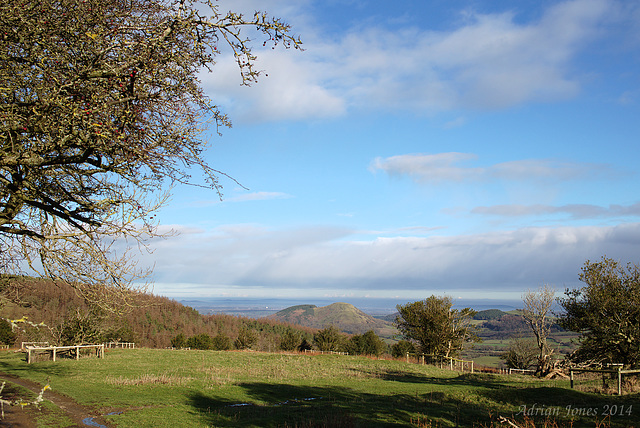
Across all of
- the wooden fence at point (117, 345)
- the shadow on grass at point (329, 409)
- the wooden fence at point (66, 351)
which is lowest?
the wooden fence at point (117, 345)

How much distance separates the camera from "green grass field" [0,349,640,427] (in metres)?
12.1

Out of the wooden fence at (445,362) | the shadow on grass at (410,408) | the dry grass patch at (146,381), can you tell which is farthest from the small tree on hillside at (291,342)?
the shadow on grass at (410,408)

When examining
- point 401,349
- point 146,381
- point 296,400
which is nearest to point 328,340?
point 401,349

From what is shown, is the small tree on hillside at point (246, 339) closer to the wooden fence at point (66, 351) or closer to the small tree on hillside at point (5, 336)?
the small tree on hillside at point (5, 336)

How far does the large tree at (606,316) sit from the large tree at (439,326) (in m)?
19.6

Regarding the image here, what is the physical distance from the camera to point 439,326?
43531 millimetres

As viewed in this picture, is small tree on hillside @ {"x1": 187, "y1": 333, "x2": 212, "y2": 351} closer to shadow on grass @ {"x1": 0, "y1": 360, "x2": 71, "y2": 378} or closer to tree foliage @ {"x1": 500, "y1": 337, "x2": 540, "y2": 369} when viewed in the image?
shadow on grass @ {"x1": 0, "y1": 360, "x2": 71, "y2": 378}

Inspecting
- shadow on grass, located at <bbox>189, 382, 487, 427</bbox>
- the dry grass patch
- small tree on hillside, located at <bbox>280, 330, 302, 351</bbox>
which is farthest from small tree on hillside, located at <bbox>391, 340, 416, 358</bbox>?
the dry grass patch

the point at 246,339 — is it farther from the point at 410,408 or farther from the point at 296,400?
the point at 410,408

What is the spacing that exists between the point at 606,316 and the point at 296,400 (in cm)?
1736

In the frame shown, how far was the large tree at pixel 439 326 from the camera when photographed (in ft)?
143

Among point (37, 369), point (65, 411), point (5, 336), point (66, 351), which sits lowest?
point (5, 336)

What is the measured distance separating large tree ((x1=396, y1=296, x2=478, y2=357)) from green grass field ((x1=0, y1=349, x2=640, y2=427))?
17.8 m

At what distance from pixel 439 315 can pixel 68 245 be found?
138ft
